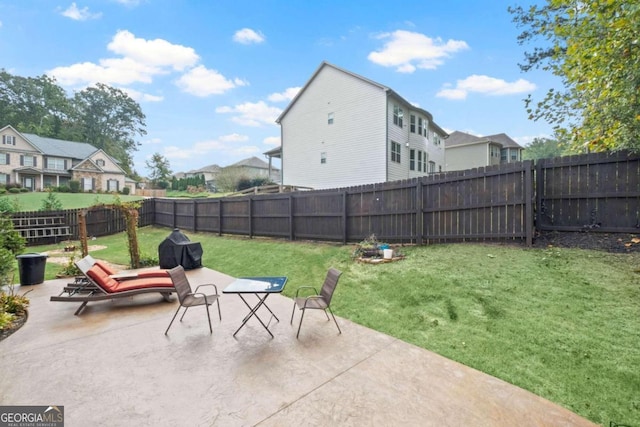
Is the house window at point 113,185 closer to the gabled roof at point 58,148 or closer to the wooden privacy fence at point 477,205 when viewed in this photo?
the gabled roof at point 58,148

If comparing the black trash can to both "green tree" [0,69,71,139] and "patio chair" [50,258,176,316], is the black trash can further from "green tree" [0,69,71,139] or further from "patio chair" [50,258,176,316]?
"green tree" [0,69,71,139]

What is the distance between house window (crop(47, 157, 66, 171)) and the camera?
3459cm

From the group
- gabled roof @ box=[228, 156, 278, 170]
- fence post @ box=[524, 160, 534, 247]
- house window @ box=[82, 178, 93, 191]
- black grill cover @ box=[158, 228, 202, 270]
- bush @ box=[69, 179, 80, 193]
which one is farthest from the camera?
gabled roof @ box=[228, 156, 278, 170]

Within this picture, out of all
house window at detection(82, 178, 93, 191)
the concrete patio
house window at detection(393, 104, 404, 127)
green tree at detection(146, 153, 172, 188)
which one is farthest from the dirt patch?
green tree at detection(146, 153, 172, 188)

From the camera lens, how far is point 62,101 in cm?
4725

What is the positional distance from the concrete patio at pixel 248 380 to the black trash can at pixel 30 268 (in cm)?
313

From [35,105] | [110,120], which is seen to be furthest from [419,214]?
[110,120]

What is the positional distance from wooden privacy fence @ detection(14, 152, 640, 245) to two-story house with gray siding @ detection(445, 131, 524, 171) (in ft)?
82.7

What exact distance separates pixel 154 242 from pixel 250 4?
1154cm

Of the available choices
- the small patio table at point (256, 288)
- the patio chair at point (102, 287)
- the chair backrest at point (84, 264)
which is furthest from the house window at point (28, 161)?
the small patio table at point (256, 288)

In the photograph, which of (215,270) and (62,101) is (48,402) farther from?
(62,101)

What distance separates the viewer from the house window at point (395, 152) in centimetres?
1827

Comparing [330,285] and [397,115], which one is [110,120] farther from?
[330,285]

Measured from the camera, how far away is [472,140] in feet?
100
